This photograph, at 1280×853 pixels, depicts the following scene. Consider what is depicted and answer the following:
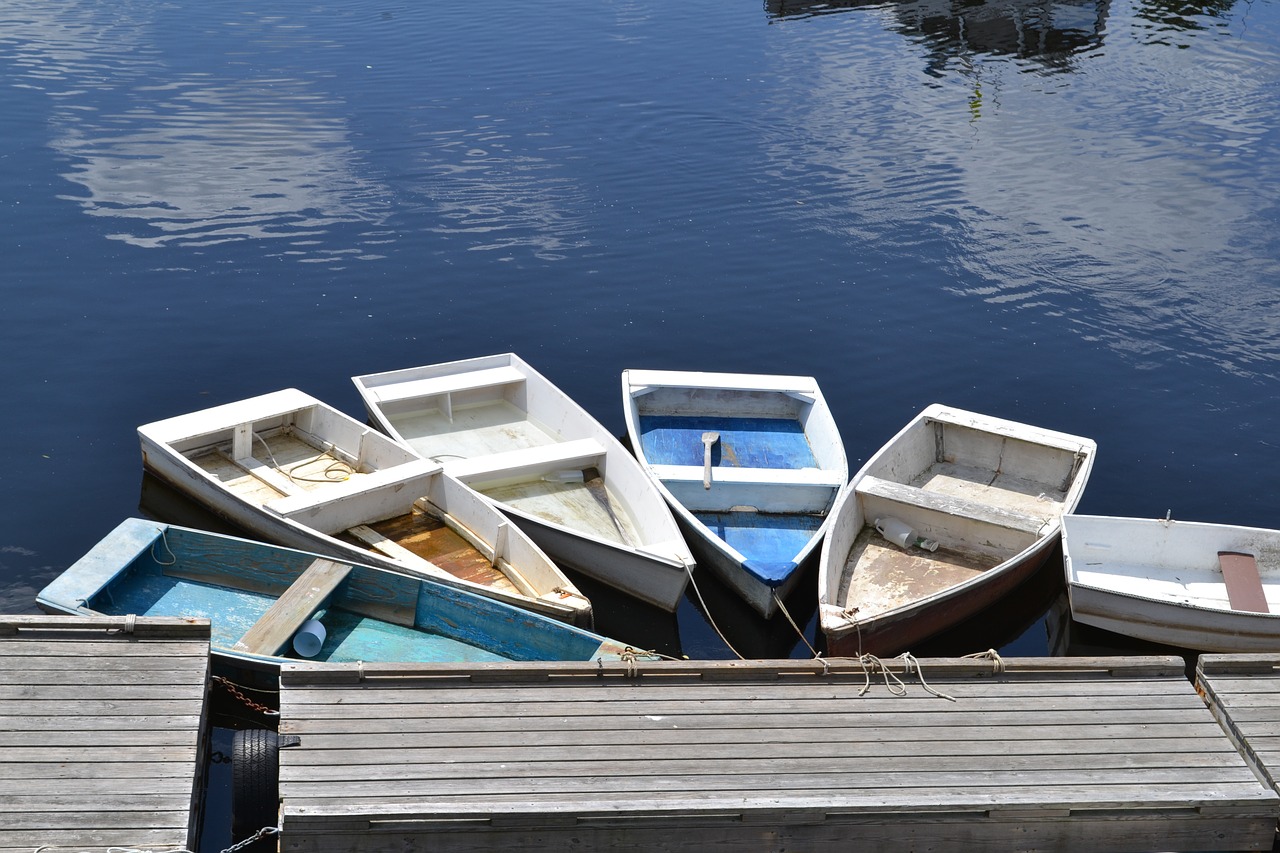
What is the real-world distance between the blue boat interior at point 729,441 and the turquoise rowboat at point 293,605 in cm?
487

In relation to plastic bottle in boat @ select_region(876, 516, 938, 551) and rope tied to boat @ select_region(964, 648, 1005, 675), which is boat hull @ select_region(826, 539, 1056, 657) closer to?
plastic bottle in boat @ select_region(876, 516, 938, 551)

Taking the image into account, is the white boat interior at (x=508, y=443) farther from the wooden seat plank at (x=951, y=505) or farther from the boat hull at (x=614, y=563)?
the wooden seat plank at (x=951, y=505)

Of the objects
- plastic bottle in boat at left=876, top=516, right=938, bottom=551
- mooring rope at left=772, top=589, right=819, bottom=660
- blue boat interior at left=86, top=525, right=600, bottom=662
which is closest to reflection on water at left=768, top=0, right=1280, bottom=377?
plastic bottle in boat at left=876, top=516, right=938, bottom=551

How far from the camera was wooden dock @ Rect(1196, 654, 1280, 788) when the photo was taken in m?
12.4

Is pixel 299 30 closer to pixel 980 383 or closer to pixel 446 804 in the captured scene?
pixel 980 383

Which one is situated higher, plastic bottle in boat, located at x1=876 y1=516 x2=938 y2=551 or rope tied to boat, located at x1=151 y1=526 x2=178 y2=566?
rope tied to boat, located at x1=151 y1=526 x2=178 y2=566

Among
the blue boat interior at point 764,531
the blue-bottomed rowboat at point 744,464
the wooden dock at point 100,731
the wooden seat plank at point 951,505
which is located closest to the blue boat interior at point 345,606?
the wooden dock at point 100,731

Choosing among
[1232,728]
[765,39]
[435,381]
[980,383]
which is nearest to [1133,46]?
[765,39]

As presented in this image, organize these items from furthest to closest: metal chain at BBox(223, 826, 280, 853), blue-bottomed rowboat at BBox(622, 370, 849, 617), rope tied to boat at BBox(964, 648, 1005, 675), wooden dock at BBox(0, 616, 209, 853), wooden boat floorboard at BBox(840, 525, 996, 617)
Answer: blue-bottomed rowboat at BBox(622, 370, 849, 617) → wooden boat floorboard at BBox(840, 525, 996, 617) → rope tied to boat at BBox(964, 648, 1005, 675) → metal chain at BBox(223, 826, 280, 853) → wooden dock at BBox(0, 616, 209, 853)

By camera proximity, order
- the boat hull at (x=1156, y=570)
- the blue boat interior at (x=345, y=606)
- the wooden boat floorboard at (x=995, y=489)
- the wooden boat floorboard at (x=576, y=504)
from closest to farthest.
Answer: the blue boat interior at (x=345, y=606) → the boat hull at (x=1156, y=570) → the wooden boat floorboard at (x=576, y=504) → the wooden boat floorboard at (x=995, y=489)

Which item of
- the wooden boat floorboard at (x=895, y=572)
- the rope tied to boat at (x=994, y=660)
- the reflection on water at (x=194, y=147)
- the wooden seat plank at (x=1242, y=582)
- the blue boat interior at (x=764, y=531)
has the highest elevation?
the reflection on water at (x=194, y=147)

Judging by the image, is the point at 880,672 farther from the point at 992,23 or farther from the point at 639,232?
the point at 992,23

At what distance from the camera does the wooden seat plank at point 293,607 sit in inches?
554

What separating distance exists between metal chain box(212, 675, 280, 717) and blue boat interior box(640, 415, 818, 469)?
7132 mm
